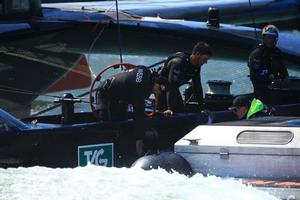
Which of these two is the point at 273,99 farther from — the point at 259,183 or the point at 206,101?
the point at 259,183

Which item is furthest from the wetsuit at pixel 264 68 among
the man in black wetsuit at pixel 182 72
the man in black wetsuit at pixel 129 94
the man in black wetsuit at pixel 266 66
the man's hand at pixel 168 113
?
the man in black wetsuit at pixel 129 94

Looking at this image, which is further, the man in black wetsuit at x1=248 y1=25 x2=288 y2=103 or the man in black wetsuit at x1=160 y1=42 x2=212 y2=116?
the man in black wetsuit at x1=248 y1=25 x2=288 y2=103

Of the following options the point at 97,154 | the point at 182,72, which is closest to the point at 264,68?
the point at 182,72

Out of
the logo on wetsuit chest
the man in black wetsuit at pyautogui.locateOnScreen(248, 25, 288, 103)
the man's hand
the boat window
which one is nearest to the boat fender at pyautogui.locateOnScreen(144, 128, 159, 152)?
the man's hand

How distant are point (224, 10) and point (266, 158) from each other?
12027mm

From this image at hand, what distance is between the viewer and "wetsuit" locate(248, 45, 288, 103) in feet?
28.0

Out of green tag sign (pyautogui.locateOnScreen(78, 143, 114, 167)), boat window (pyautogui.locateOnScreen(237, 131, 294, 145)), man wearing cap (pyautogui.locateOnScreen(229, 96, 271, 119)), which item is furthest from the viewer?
green tag sign (pyautogui.locateOnScreen(78, 143, 114, 167))

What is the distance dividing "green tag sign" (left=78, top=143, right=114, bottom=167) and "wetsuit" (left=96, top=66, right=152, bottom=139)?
0.85 ft

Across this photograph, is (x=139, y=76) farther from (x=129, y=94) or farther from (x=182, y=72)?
(x=182, y=72)

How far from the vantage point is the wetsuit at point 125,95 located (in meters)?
7.28

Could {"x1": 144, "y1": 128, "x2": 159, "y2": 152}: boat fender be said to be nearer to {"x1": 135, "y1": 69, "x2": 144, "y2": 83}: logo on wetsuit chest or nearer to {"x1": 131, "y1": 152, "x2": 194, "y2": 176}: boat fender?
{"x1": 135, "y1": 69, "x2": 144, "y2": 83}: logo on wetsuit chest

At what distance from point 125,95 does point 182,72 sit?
2.37 ft

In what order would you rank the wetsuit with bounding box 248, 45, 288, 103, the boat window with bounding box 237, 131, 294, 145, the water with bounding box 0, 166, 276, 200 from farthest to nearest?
the wetsuit with bounding box 248, 45, 288, 103, the boat window with bounding box 237, 131, 294, 145, the water with bounding box 0, 166, 276, 200

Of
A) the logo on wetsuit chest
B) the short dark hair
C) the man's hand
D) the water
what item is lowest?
the man's hand
